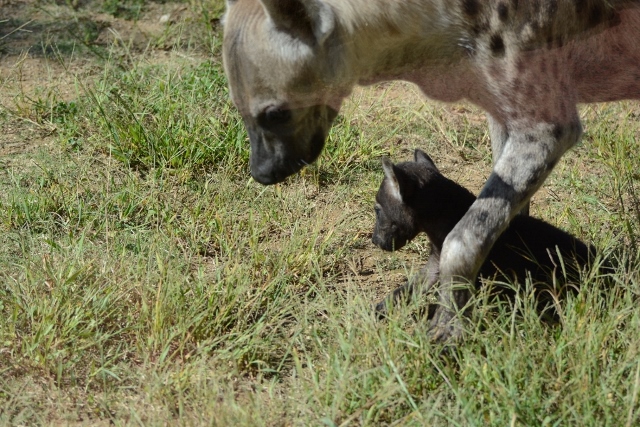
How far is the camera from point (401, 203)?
5090mm

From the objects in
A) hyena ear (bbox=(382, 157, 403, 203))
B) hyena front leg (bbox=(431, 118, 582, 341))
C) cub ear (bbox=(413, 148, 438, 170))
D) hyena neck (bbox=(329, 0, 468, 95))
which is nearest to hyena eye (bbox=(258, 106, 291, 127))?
hyena neck (bbox=(329, 0, 468, 95))

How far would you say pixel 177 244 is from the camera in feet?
18.2

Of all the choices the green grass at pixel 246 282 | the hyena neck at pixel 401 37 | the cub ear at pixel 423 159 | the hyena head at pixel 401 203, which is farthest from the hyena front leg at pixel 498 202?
the cub ear at pixel 423 159

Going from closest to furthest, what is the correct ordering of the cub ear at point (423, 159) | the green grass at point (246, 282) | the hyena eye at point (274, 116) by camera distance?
the green grass at point (246, 282) < the hyena eye at point (274, 116) < the cub ear at point (423, 159)

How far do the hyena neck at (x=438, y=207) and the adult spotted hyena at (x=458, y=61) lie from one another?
21.5 inches

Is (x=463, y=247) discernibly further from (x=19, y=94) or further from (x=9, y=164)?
(x=19, y=94)

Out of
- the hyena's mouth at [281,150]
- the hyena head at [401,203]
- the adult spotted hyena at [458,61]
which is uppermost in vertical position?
the adult spotted hyena at [458,61]

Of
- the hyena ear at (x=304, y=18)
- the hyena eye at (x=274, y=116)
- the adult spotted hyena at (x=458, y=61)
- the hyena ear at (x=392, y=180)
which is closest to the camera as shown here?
the hyena ear at (x=304, y=18)

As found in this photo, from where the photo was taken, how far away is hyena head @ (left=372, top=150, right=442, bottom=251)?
5.06m

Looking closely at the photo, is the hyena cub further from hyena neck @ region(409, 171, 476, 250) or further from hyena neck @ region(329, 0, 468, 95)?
hyena neck @ region(329, 0, 468, 95)

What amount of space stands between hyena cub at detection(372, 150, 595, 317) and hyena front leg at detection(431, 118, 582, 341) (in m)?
0.27

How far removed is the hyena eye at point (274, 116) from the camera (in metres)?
4.55

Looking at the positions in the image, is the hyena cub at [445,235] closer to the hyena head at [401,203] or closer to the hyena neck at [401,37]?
the hyena head at [401,203]

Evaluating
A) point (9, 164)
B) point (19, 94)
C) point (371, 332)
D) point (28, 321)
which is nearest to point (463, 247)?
point (371, 332)
